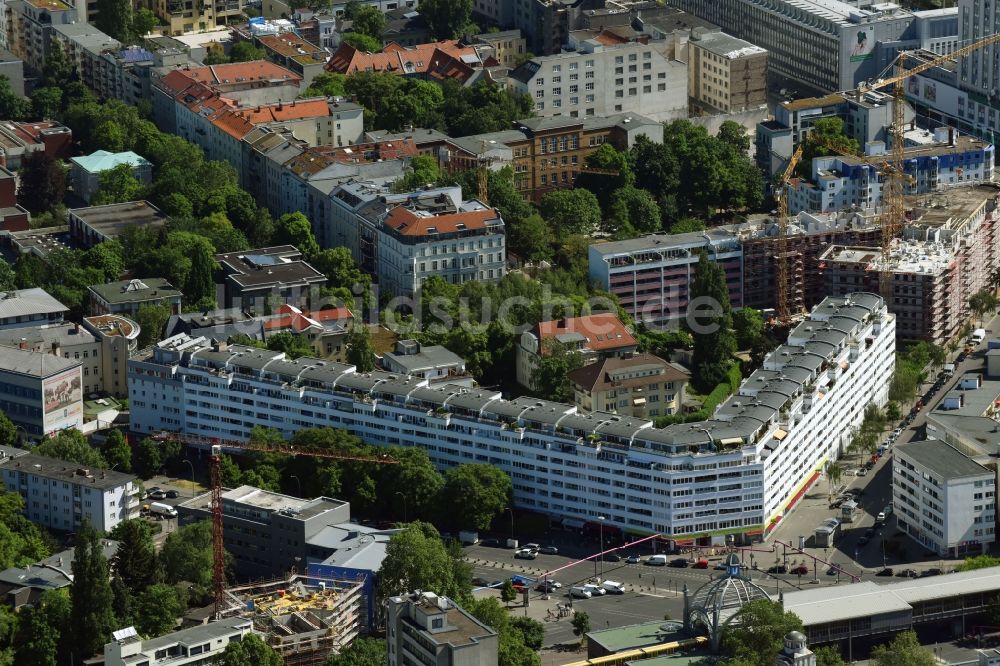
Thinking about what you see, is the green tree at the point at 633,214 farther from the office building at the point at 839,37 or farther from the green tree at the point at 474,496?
the green tree at the point at 474,496

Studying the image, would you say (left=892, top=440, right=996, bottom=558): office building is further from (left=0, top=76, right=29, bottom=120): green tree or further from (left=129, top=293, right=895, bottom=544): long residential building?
(left=0, top=76, right=29, bottom=120): green tree

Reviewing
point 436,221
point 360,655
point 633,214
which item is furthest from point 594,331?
point 360,655

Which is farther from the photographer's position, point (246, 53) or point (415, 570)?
point (246, 53)

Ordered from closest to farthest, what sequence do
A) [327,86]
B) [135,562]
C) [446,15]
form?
[135,562]
[327,86]
[446,15]

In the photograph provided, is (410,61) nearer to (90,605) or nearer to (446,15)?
(446,15)

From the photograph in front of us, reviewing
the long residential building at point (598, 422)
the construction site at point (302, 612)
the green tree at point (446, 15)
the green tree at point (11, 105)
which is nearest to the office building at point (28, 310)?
the long residential building at point (598, 422)

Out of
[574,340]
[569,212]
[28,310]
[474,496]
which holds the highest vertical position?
[569,212]
